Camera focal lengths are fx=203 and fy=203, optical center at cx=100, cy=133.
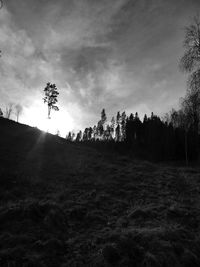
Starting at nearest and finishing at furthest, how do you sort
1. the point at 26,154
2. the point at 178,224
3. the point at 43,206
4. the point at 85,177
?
the point at 178,224 → the point at 43,206 → the point at 85,177 → the point at 26,154

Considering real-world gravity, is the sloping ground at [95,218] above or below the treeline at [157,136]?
below

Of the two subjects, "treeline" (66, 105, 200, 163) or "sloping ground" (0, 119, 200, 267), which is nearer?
"sloping ground" (0, 119, 200, 267)

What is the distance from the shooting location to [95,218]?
10.3 m

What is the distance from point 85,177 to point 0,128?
83.1 ft

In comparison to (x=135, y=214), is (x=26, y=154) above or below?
above

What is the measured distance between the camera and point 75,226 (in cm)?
934

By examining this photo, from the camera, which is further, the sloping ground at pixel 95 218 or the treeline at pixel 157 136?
the treeline at pixel 157 136

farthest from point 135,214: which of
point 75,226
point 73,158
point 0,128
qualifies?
point 0,128

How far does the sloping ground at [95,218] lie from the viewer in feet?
21.4

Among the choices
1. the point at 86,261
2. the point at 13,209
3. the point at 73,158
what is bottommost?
the point at 86,261

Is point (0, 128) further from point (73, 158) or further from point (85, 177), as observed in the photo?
point (85, 177)

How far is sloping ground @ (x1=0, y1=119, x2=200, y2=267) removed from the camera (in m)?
6.54

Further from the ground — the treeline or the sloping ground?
the treeline

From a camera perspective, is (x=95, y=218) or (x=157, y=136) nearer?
(x=95, y=218)
